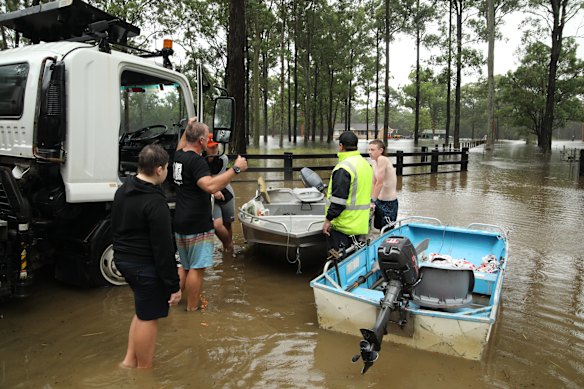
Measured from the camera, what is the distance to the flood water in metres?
3.54

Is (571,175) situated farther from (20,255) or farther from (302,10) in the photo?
(302,10)

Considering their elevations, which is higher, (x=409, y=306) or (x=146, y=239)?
(x=146, y=239)

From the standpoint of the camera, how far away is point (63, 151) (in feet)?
14.4

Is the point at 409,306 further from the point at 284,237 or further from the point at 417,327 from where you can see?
the point at 284,237

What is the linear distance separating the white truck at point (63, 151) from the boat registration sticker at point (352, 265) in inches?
102

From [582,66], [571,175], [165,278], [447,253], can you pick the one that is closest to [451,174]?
[571,175]

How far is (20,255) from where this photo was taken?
4098mm

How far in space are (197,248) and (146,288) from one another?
49.5 inches

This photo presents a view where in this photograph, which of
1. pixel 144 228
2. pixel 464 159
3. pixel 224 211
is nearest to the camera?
pixel 144 228

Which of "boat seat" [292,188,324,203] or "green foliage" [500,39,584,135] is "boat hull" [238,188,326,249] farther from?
"green foliage" [500,39,584,135]

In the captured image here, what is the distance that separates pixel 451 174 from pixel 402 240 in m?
16.0

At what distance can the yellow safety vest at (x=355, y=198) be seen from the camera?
4.97 metres

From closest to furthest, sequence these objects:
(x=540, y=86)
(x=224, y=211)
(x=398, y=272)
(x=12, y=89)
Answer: (x=398, y=272) → (x=12, y=89) → (x=224, y=211) → (x=540, y=86)

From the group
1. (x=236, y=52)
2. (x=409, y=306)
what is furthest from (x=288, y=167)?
(x=409, y=306)
